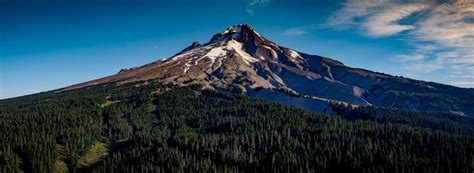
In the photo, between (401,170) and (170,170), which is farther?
(170,170)

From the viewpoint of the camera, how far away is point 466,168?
188 metres

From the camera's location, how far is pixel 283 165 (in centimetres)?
19738

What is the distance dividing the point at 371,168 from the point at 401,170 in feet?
40.7

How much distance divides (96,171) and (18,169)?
3637cm

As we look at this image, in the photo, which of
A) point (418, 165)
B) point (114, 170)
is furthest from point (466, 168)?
point (114, 170)

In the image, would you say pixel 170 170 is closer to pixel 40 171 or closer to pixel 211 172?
pixel 211 172

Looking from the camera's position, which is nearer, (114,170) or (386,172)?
(386,172)

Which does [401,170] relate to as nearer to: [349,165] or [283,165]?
[349,165]

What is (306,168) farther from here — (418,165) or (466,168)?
(466,168)

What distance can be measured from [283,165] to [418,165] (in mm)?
60023

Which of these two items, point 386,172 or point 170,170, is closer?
point 386,172

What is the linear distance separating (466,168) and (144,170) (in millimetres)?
141168

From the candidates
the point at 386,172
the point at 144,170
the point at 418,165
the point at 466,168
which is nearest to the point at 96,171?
the point at 144,170

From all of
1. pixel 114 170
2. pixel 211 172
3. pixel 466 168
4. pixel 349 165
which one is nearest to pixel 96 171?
pixel 114 170
